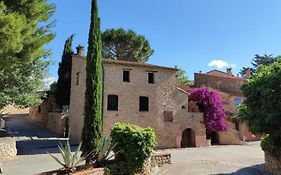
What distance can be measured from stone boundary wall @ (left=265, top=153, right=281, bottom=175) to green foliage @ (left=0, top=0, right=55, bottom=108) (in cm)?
1477

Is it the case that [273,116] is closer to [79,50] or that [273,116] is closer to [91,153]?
[91,153]

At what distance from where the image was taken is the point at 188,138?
110 feet

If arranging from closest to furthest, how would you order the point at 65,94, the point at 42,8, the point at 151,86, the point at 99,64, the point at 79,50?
the point at 42,8, the point at 99,64, the point at 151,86, the point at 79,50, the point at 65,94

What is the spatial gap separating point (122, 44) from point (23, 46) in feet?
110

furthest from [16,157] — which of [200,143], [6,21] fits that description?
[200,143]

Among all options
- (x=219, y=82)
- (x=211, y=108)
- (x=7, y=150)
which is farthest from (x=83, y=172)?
(x=219, y=82)

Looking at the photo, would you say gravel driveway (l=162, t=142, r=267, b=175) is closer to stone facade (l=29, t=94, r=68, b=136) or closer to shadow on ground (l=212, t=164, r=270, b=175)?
shadow on ground (l=212, t=164, r=270, b=175)

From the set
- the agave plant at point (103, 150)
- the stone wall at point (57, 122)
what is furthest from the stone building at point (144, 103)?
the agave plant at point (103, 150)

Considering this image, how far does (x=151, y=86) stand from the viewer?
30.7 meters

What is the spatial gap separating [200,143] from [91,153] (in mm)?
20946

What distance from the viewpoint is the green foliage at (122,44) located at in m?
45.3

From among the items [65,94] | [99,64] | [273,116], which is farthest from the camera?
[65,94]

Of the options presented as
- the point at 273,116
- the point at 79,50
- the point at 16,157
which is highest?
the point at 79,50

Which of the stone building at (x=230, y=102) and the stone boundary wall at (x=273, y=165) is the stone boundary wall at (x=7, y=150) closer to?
the stone boundary wall at (x=273, y=165)
